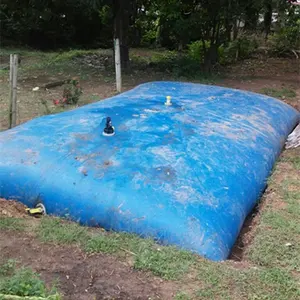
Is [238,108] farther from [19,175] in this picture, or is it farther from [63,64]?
[63,64]

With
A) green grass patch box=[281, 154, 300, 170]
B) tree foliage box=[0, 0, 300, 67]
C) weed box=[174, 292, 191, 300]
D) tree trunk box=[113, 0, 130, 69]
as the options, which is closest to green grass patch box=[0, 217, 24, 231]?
weed box=[174, 292, 191, 300]

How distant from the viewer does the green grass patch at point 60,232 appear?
306cm

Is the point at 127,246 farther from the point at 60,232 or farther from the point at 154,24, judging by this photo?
the point at 154,24

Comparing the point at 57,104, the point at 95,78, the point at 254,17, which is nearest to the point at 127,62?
the point at 95,78

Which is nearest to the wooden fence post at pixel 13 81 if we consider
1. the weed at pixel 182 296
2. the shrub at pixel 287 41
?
the weed at pixel 182 296

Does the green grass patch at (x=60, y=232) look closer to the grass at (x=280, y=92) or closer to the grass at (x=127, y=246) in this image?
the grass at (x=127, y=246)

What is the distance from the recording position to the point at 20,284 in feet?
6.95

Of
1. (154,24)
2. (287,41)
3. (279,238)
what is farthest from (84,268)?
(154,24)

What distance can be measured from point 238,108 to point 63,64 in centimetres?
684

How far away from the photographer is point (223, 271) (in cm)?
278

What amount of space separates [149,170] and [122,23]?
739 centimetres

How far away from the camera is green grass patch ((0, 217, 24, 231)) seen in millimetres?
3189

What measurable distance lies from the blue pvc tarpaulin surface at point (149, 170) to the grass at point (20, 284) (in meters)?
0.85

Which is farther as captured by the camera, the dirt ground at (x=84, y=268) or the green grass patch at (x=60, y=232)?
the green grass patch at (x=60, y=232)
